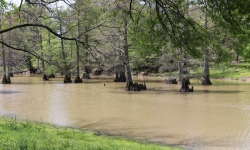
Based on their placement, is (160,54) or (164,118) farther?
(160,54)

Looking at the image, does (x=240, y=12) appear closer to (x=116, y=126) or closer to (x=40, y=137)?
(x=40, y=137)

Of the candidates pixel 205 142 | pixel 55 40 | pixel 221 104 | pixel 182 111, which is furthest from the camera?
pixel 55 40

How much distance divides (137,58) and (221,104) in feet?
42.9

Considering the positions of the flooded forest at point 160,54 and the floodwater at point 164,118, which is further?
the floodwater at point 164,118

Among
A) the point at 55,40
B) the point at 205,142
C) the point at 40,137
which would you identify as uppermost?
the point at 55,40

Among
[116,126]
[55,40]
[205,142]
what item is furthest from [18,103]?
[55,40]

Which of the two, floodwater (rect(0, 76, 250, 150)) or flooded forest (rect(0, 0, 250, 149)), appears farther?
floodwater (rect(0, 76, 250, 150))

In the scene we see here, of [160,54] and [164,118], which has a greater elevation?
[160,54]

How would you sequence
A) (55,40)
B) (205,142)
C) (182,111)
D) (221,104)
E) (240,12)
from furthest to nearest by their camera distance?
1. (55,40)
2. (221,104)
3. (182,111)
4. (205,142)
5. (240,12)

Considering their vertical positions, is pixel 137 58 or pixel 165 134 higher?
pixel 137 58

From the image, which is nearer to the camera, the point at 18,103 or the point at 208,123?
the point at 208,123

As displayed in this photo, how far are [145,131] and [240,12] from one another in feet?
17.9

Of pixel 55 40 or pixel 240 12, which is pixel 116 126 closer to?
pixel 240 12

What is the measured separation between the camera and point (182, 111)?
12281 mm
